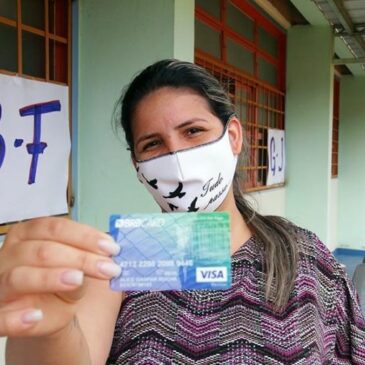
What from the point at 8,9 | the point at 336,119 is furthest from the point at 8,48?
the point at 336,119

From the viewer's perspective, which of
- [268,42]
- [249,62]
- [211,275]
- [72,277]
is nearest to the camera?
[72,277]

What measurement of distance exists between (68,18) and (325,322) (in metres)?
2.16

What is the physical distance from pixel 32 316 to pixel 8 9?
76.8 inches

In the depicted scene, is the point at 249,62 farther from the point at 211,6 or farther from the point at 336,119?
the point at 336,119

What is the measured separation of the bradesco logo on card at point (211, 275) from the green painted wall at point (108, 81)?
1881 millimetres

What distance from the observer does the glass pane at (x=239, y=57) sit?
4.44m

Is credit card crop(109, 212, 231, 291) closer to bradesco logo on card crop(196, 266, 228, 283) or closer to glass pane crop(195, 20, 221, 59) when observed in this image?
bradesco logo on card crop(196, 266, 228, 283)

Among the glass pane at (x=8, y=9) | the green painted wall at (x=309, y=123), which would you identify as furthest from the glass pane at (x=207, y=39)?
the green painted wall at (x=309, y=123)

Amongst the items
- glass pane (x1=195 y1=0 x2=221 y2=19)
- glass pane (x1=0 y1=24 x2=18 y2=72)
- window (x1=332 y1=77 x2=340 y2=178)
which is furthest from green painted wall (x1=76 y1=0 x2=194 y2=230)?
window (x1=332 y1=77 x2=340 y2=178)

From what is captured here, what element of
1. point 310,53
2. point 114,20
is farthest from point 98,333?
point 310,53

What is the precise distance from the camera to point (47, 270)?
2.14ft

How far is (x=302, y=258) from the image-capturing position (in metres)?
1.12

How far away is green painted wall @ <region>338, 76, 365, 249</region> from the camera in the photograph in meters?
8.70

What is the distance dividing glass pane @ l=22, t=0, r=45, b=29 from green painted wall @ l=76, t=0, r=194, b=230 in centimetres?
28
